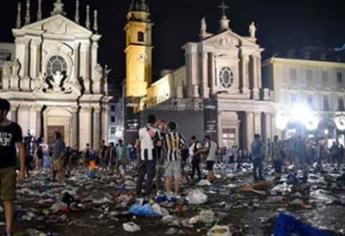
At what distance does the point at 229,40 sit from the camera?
52.5 metres

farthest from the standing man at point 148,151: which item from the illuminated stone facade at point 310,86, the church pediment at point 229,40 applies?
the illuminated stone facade at point 310,86

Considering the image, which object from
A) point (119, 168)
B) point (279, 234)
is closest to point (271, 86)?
point (119, 168)

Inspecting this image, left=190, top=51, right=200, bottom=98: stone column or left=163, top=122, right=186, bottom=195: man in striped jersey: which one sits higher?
left=190, top=51, right=200, bottom=98: stone column

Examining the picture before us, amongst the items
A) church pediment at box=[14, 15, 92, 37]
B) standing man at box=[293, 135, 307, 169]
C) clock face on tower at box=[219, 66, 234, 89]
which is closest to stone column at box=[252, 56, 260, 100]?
clock face on tower at box=[219, 66, 234, 89]

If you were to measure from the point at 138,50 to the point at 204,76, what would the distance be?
43.0ft

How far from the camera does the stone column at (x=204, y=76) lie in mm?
49406

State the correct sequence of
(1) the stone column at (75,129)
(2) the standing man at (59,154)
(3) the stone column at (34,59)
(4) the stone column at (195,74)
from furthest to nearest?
(4) the stone column at (195,74)
(1) the stone column at (75,129)
(3) the stone column at (34,59)
(2) the standing man at (59,154)

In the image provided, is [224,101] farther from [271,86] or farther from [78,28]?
[78,28]

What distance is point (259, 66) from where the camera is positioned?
5281 cm

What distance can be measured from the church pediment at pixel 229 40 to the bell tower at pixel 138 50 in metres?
11.4

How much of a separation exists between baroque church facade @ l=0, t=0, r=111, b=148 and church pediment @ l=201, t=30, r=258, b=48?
1333 cm

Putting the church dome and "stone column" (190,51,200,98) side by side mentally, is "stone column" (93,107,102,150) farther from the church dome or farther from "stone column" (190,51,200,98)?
the church dome

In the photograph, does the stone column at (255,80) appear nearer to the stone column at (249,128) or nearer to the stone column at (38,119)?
the stone column at (249,128)

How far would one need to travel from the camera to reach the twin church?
42688 millimetres
